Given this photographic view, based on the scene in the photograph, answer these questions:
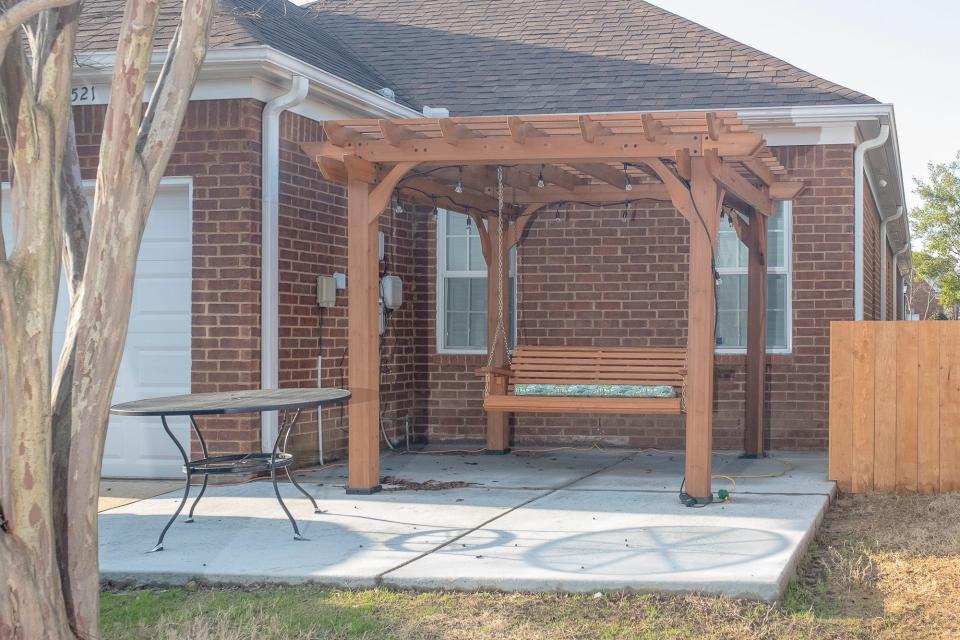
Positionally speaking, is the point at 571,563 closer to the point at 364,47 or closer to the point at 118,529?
the point at 118,529

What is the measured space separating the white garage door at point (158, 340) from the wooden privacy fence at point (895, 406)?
4.94 meters

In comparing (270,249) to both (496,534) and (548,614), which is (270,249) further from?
(548,614)

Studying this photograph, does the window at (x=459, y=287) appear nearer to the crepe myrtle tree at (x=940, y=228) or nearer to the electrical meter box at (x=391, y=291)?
the electrical meter box at (x=391, y=291)

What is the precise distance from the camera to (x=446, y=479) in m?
9.21

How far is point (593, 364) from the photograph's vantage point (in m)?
10.1

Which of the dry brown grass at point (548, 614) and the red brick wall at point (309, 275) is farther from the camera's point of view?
the red brick wall at point (309, 275)

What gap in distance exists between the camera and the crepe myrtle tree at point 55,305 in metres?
4.19

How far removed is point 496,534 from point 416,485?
2038 mm

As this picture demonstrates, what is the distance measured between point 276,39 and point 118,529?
4717 mm

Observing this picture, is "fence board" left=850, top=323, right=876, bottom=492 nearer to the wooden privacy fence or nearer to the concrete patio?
the wooden privacy fence

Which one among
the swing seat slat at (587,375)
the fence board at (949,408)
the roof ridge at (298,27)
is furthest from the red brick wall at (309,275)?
the fence board at (949,408)

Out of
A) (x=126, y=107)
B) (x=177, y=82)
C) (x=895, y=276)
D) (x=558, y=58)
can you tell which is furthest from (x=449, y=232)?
(x=895, y=276)

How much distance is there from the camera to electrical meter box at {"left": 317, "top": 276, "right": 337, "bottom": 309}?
983 cm


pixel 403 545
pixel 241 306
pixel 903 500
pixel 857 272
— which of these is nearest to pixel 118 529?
pixel 403 545
